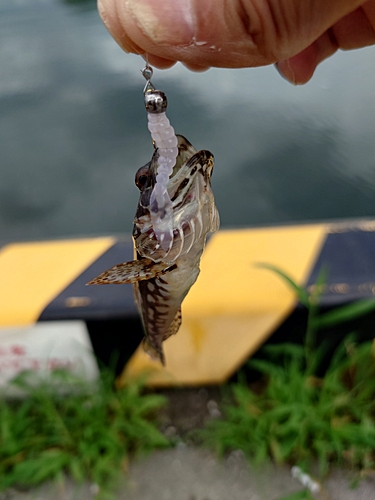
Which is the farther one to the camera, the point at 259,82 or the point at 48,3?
the point at 48,3

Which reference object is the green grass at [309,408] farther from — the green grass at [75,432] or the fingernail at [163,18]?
the fingernail at [163,18]

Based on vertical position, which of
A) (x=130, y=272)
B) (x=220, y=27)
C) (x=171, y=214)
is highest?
(x=220, y=27)

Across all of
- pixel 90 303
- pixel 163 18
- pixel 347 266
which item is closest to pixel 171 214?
pixel 163 18

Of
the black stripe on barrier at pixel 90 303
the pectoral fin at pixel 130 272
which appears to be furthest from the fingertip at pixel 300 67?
the black stripe on barrier at pixel 90 303

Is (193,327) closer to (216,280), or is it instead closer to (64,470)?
(216,280)

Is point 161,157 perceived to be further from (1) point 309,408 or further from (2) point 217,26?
(1) point 309,408

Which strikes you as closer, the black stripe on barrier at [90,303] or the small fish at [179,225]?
the small fish at [179,225]

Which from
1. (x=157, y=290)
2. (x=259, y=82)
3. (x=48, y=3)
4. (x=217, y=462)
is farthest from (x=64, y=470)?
(x=48, y=3)

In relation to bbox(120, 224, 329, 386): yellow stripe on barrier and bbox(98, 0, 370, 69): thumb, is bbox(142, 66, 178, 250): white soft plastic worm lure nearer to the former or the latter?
bbox(98, 0, 370, 69): thumb
